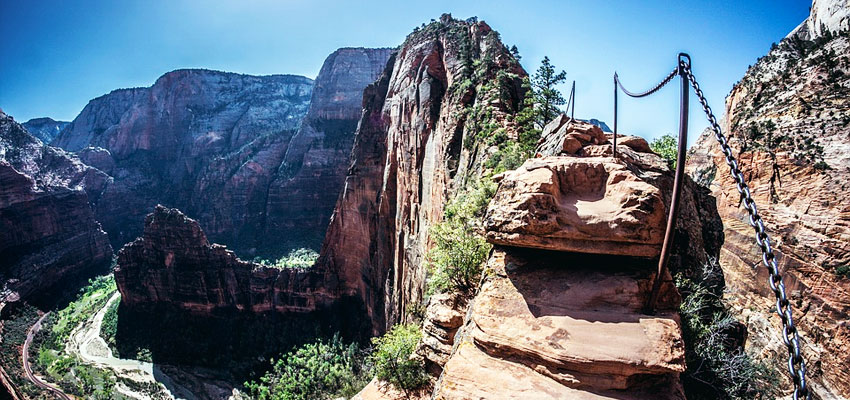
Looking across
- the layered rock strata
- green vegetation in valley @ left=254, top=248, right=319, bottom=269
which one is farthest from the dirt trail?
the layered rock strata

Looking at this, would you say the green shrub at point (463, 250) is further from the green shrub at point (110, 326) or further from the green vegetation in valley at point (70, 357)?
the green shrub at point (110, 326)

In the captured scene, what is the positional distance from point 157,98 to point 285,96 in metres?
40.6

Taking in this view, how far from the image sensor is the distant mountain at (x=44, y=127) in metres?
161

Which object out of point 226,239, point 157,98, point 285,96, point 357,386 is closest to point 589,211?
point 357,386

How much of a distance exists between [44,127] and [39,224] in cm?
16427

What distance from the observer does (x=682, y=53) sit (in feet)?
16.7

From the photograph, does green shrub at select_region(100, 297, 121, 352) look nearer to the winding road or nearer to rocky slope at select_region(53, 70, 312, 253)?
the winding road

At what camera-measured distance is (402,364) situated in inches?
399

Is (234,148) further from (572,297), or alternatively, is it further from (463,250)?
(572,297)

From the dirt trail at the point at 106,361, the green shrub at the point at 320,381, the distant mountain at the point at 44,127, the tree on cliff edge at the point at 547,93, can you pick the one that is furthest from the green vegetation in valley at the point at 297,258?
the distant mountain at the point at 44,127

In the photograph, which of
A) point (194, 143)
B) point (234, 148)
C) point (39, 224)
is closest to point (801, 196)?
point (39, 224)

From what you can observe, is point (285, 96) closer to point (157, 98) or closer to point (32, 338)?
Answer: point (157, 98)

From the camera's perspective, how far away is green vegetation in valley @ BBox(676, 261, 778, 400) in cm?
715

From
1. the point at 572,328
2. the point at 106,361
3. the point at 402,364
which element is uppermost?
the point at 572,328
